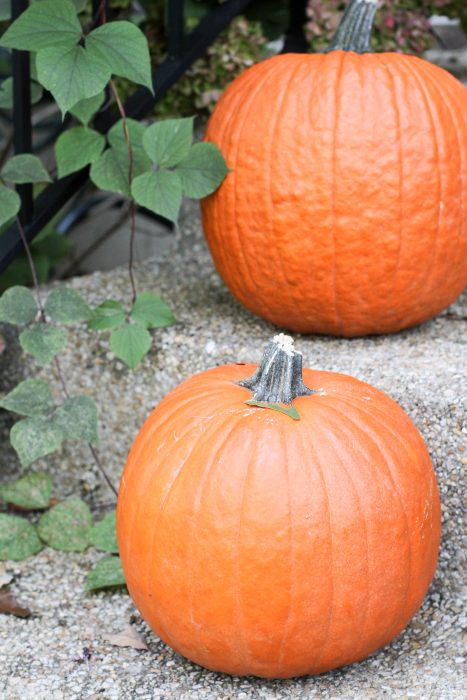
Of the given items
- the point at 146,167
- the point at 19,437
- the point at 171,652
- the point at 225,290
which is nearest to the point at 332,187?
the point at 146,167

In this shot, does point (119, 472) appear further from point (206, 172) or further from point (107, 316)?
point (206, 172)

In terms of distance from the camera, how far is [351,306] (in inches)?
78.2

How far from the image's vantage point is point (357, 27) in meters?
1.97

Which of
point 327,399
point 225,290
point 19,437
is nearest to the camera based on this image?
point 327,399

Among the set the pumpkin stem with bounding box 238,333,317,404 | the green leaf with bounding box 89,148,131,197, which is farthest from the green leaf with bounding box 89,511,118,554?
the green leaf with bounding box 89,148,131,197

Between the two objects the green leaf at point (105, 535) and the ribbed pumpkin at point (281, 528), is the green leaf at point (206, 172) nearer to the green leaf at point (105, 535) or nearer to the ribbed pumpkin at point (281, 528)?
the ribbed pumpkin at point (281, 528)

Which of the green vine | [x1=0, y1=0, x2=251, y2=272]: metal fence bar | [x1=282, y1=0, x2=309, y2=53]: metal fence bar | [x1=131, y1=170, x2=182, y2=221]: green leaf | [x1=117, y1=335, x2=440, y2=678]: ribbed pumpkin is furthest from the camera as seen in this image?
[x1=282, y1=0, x2=309, y2=53]: metal fence bar

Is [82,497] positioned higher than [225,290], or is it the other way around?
[225,290]

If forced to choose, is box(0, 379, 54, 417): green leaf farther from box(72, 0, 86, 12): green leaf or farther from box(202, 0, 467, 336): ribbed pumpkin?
box(72, 0, 86, 12): green leaf

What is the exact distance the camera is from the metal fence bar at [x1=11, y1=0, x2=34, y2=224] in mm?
1978

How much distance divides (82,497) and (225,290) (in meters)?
0.61

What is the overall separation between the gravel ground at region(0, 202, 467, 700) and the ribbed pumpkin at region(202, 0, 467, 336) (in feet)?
0.49

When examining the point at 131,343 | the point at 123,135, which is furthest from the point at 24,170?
the point at 131,343

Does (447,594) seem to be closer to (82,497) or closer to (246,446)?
(246,446)
